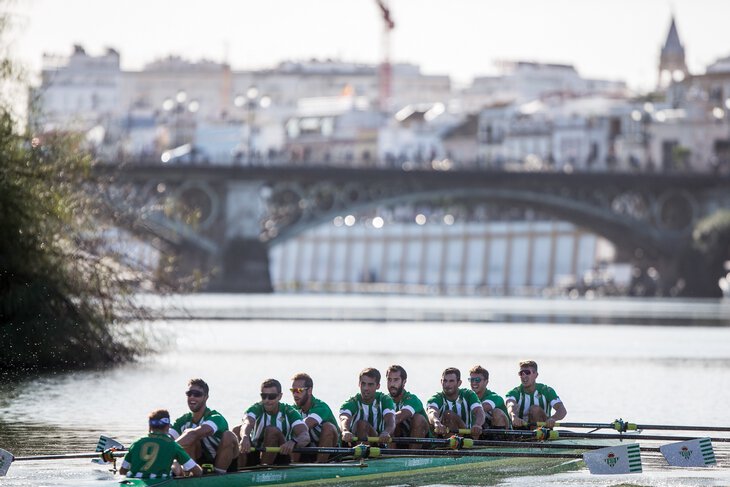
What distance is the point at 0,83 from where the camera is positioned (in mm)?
42219

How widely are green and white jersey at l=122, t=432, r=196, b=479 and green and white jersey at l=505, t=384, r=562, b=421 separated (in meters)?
7.54

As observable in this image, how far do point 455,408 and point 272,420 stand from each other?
3.64m

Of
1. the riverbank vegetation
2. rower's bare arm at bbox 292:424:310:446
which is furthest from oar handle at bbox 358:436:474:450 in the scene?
the riverbank vegetation

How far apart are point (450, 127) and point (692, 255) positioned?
71544 mm

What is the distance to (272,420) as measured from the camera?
2612cm

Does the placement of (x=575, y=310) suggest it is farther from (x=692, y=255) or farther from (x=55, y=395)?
(x=55, y=395)

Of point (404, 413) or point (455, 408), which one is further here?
point (455, 408)

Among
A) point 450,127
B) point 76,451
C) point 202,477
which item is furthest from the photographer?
point 450,127

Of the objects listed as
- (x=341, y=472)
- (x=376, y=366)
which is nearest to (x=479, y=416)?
(x=341, y=472)

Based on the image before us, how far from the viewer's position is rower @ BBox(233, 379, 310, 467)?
25.9 meters

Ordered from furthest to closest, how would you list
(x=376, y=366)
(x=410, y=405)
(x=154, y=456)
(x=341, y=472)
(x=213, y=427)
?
1. (x=376, y=366)
2. (x=410, y=405)
3. (x=341, y=472)
4. (x=213, y=427)
5. (x=154, y=456)

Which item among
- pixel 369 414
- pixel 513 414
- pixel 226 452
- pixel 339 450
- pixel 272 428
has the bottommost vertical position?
pixel 226 452

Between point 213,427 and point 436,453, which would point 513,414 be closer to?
point 436,453

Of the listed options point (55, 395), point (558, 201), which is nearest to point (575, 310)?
point (558, 201)
